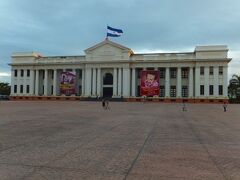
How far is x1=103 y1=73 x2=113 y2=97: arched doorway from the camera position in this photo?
84556mm

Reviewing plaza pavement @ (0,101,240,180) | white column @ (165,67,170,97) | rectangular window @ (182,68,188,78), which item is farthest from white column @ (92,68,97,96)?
plaza pavement @ (0,101,240,180)

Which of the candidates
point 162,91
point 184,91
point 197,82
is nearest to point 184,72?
point 184,91

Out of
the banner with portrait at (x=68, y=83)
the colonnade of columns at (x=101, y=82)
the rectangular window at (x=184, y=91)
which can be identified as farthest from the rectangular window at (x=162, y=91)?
the banner with portrait at (x=68, y=83)

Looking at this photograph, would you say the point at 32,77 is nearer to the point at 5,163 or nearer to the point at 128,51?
the point at 128,51

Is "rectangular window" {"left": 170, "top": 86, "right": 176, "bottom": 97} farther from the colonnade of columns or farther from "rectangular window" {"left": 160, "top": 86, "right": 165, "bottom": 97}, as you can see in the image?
"rectangular window" {"left": 160, "top": 86, "right": 165, "bottom": 97}

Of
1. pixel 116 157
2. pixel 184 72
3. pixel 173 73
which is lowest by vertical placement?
pixel 116 157

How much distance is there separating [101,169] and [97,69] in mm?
77377

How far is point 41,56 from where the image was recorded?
305 feet

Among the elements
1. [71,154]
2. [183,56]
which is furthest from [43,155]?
[183,56]

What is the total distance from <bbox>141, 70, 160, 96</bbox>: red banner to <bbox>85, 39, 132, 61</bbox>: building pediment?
24.2 feet

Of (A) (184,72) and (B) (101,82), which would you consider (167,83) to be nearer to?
(A) (184,72)

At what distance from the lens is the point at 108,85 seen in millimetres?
84500

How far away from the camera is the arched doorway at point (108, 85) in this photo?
84.6 m

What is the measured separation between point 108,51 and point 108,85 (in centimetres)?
925
